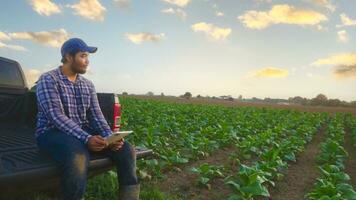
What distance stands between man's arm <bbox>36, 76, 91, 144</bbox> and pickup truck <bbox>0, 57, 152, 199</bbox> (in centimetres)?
31

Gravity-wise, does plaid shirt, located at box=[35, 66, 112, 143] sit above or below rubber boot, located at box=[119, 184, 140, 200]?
above

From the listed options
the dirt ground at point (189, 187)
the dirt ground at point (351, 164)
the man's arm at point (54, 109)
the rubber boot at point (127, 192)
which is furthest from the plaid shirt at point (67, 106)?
the dirt ground at point (351, 164)

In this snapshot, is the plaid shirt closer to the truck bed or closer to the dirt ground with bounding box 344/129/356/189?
the truck bed

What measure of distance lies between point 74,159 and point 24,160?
43 centimetres

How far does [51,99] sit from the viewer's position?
448 centimetres

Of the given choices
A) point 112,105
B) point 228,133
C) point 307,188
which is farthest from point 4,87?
point 228,133

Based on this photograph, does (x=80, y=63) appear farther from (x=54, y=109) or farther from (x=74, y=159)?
(x=74, y=159)

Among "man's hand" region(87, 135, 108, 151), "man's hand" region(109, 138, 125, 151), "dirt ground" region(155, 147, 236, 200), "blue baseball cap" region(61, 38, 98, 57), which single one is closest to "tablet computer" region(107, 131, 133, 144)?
"man's hand" region(87, 135, 108, 151)

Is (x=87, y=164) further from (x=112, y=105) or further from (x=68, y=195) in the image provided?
(x=112, y=105)

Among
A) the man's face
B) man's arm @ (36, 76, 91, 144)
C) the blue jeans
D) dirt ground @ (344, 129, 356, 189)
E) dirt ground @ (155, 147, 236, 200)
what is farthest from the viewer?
dirt ground @ (344, 129, 356, 189)

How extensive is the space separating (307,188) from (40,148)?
4843 mm

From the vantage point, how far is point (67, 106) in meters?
4.66

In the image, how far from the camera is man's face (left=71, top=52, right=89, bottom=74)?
15.4ft

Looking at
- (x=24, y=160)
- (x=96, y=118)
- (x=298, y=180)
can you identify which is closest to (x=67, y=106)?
(x=96, y=118)
